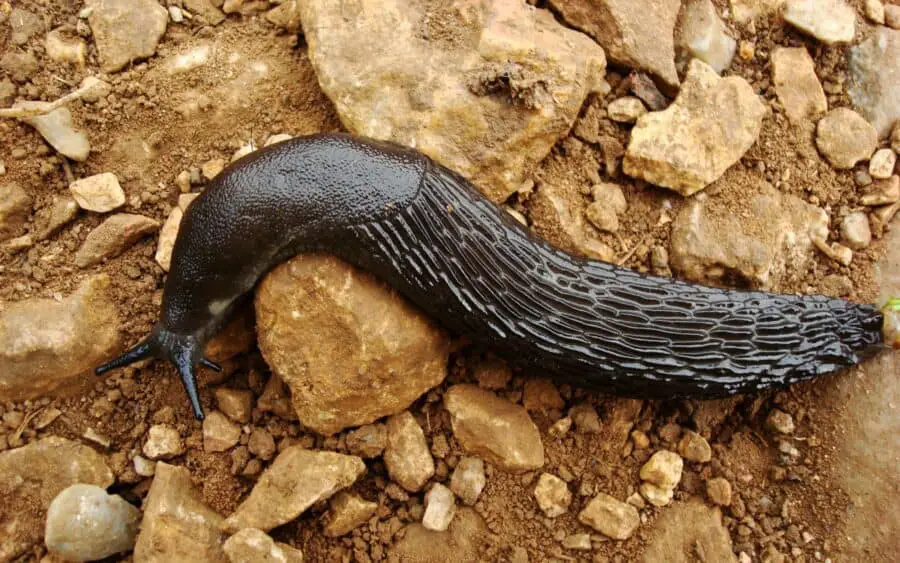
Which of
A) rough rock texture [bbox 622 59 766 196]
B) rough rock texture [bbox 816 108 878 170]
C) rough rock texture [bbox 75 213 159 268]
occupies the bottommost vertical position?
rough rock texture [bbox 75 213 159 268]

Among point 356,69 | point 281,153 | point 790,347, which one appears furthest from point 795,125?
point 281,153

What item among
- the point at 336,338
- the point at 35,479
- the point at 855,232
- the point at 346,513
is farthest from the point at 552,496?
the point at 35,479

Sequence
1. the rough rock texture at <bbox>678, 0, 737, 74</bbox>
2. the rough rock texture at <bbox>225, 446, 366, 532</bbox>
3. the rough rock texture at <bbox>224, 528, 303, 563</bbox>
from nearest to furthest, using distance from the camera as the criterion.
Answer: the rough rock texture at <bbox>224, 528, 303, 563</bbox> → the rough rock texture at <bbox>225, 446, 366, 532</bbox> → the rough rock texture at <bbox>678, 0, 737, 74</bbox>

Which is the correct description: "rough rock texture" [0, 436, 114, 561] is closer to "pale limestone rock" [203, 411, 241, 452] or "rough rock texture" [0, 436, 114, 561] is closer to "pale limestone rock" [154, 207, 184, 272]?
"pale limestone rock" [203, 411, 241, 452]

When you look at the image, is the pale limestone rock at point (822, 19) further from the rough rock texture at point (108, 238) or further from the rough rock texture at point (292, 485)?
the rough rock texture at point (108, 238)

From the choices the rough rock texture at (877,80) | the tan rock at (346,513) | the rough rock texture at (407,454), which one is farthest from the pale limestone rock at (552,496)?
the rough rock texture at (877,80)

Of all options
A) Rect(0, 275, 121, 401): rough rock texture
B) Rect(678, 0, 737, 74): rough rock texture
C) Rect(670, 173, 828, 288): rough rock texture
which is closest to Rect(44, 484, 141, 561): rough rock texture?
Rect(0, 275, 121, 401): rough rock texture
